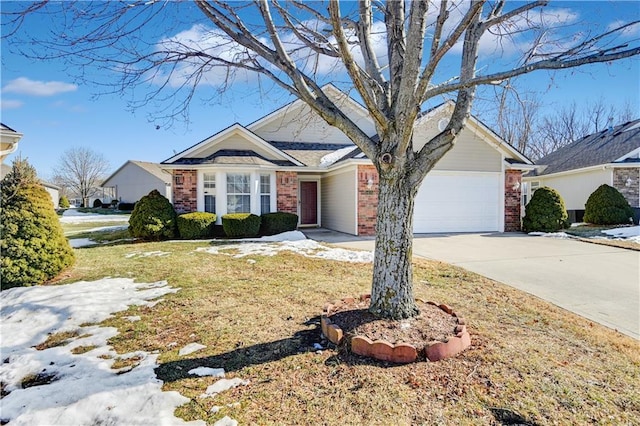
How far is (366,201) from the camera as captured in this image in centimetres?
1327

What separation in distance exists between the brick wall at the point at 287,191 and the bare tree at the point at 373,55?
9.51m

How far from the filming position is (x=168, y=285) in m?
6.18

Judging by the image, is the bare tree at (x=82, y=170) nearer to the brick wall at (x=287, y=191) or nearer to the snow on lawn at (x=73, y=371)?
the brick wall at (x=287, y=191)

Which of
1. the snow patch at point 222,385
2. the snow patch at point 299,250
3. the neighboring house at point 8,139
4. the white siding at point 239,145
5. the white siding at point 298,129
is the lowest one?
the snow patch at point 222,385

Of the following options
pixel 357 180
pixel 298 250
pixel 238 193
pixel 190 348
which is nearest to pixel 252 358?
pixel 190 348

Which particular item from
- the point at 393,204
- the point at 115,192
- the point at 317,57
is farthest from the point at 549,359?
the point at 115,192

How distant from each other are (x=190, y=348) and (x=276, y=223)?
988 centimetres

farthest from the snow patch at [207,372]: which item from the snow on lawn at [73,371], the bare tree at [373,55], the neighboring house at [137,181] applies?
the neighboring house at [137,181]

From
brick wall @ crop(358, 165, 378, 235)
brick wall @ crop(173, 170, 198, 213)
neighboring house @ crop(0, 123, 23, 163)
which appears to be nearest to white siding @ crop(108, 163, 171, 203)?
brick wall @ crop(173, 170, 198, 213)

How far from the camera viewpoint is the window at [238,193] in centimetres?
1366

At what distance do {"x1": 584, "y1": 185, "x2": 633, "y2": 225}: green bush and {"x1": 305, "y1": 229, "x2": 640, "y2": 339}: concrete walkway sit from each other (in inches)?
235

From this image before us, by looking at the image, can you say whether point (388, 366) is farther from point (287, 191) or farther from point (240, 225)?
point (287, 191)

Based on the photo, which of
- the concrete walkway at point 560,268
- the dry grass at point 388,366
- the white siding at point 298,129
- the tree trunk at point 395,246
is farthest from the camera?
the white siding at point 298,129

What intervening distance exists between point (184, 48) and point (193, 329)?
3.45 meters
